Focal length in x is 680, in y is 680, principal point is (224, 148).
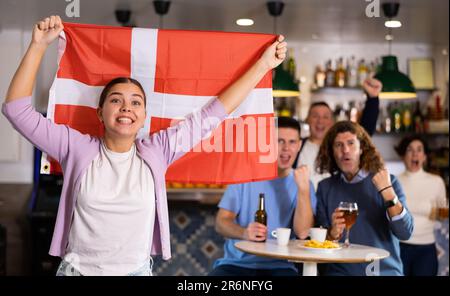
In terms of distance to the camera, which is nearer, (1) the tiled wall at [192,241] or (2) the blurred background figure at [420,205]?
(2) the blurred background figure at [420,205]

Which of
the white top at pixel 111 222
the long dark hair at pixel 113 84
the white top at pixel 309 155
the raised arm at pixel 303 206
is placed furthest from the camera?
the white top at pixel 309 155

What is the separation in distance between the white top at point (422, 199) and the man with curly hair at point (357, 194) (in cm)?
140

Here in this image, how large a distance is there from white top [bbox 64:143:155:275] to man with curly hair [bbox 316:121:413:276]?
3.55 ft

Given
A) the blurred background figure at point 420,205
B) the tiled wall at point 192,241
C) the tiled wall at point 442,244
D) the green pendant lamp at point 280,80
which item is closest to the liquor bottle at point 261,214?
the blurred background figure at point 420,205

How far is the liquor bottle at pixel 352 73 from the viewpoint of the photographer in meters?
5.80

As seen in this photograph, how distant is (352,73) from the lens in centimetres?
580

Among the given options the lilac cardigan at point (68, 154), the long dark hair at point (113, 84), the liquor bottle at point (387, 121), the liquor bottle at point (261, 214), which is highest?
the liquor bottle at point (387, 121)

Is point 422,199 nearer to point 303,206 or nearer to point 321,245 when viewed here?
point 303,206

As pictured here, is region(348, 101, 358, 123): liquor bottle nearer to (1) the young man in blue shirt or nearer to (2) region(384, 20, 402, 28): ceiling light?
(2) region(384, 20, 402, 28): ceiling light

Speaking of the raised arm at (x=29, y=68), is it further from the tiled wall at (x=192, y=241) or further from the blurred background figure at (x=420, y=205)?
the tiled wall at (x=192, y=241)

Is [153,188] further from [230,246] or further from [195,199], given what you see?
[195,199]

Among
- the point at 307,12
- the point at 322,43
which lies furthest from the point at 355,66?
the point at 307,12

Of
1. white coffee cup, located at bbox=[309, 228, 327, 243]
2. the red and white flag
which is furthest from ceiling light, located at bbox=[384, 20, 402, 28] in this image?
the red and white flag

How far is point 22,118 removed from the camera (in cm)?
150
